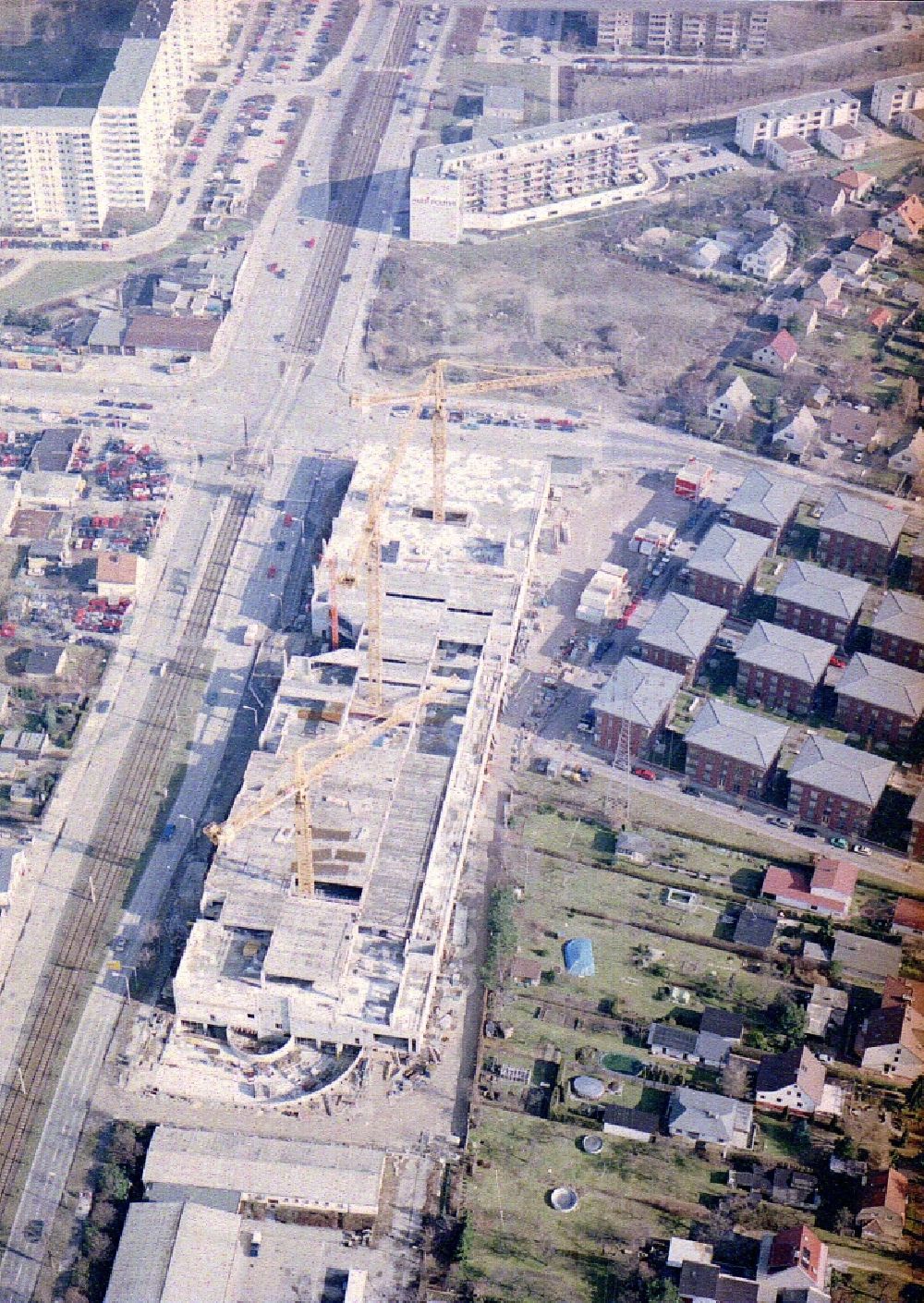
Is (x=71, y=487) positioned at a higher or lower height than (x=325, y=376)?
lower

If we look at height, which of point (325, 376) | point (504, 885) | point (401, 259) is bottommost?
point (504, 885)

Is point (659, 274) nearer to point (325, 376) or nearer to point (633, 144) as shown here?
point (633, 144)

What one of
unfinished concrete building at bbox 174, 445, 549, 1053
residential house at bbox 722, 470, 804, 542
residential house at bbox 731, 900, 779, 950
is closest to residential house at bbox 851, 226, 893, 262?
residential house at bbox 722, 470, 804, 542

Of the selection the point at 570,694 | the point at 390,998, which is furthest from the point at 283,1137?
the point at 570,694

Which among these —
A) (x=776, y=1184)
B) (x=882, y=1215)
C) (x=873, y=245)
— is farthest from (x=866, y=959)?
(x=873, y=245)

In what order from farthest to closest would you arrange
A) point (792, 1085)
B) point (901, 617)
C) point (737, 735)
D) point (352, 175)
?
1. point (352, 175)
2. point (901, 617)
3. point (737, 735)
4. point (792, 1085)

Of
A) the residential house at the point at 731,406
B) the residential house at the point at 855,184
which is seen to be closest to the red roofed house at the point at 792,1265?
the residential house at the point at 731,406

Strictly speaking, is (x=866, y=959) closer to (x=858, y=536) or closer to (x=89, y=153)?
(x=858, y=536)
